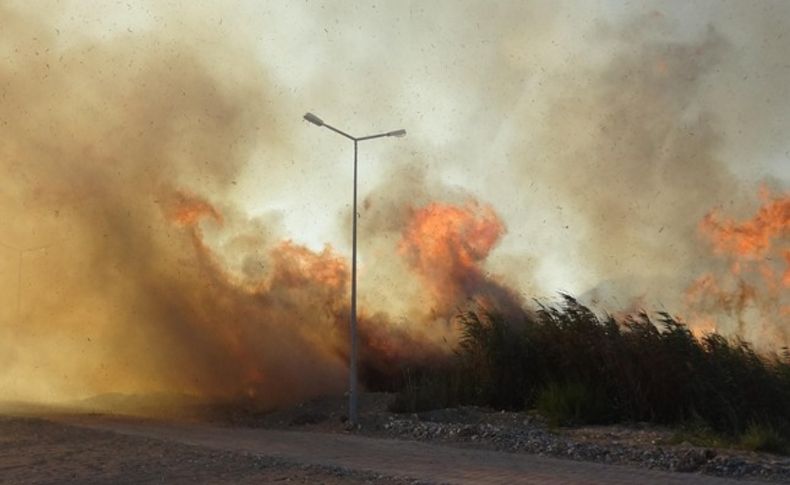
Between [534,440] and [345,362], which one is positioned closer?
[534,440]

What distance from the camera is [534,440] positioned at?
Answer: 18297 millimetres

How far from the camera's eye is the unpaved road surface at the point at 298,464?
13469 mm

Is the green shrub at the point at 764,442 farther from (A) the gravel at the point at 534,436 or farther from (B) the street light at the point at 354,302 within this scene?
(B) the street light at the point at 354,302

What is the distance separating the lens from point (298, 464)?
15.0 m

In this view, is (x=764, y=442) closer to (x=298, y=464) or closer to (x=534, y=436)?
(x=534, y=436)

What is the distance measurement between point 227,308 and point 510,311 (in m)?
11.7

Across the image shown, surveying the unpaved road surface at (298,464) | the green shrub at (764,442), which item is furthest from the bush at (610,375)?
the unpaved road surface at (298,464)

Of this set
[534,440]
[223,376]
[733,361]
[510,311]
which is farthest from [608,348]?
[223,376]

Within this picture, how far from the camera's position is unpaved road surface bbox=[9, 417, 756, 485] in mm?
13469

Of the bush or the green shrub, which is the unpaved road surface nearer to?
the green shrub

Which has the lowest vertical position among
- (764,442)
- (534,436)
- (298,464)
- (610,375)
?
(298,464)

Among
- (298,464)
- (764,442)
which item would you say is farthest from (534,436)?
(298,464)

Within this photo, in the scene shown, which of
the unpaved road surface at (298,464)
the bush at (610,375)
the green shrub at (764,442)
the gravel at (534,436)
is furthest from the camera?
the bush at (610,375)

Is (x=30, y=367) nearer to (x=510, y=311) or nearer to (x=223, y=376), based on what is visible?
(x=223, y=376)
